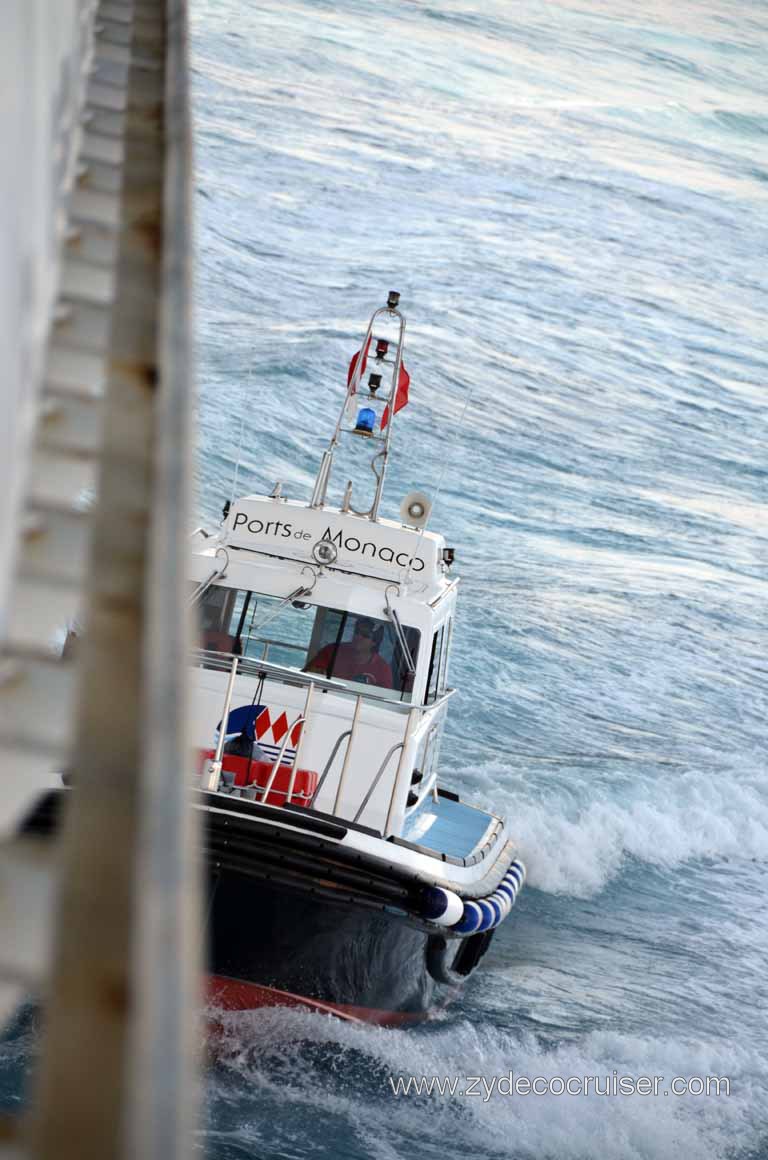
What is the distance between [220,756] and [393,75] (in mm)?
21060

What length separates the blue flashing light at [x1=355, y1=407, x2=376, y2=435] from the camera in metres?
7.54

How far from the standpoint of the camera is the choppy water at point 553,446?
Answer: 23.2ft

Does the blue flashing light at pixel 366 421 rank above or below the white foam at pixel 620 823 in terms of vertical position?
above

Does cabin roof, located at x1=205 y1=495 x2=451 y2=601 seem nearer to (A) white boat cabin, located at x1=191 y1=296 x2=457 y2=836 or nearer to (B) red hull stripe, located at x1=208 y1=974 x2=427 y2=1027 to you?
(A) white boat cabin, located at x1=191 y1=296 x2=457 y2=836

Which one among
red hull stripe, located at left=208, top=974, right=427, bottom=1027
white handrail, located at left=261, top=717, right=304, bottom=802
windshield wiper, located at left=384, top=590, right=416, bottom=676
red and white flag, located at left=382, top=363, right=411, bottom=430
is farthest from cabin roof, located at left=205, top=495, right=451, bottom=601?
red hull stripe, located at left=208, top=974, right=427, bottom=1027

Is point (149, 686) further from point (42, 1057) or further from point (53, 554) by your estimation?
point (53, 554)

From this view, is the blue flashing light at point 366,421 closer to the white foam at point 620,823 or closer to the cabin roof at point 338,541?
the cabin roof at point 338,541

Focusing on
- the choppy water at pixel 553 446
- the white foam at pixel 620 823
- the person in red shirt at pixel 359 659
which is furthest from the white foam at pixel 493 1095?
the white foam at pixel 620 823

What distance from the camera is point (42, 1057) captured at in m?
0.88

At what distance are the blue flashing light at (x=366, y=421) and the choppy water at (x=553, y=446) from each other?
3059mm

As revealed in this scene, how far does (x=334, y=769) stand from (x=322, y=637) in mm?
680

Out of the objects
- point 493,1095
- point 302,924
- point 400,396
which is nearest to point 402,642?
point 302,924

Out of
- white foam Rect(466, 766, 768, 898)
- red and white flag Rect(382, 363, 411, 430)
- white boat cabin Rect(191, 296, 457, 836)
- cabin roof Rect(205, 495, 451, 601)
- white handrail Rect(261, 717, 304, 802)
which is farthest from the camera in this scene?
white foam Rect(466, 766, 768, 898)

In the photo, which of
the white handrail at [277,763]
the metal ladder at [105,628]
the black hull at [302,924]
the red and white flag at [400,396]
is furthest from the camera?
the red and white flag at [400,396]
